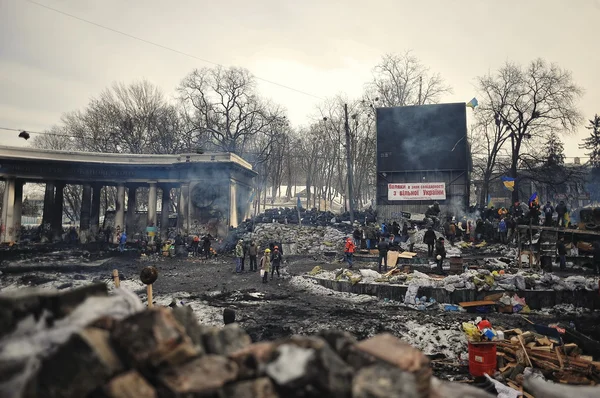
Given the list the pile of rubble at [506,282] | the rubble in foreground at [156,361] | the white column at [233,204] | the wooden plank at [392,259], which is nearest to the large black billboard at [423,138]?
the white column at [233,204]

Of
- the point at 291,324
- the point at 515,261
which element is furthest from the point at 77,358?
the point at 515,261

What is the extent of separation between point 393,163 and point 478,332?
25091 mm

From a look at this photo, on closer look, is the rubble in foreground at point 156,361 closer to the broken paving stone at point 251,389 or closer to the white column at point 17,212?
the broken paving stone at point 251,389

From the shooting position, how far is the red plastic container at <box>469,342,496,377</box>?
620 cm

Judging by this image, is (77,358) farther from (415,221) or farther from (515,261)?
(415,221)

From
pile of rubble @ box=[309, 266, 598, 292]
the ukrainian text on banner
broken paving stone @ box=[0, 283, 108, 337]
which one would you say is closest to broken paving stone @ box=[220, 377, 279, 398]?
broken paving stone @ box=[0, 283, 108, 337]

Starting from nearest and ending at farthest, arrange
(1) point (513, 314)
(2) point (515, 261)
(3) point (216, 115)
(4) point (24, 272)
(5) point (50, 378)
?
(5) point (50, 378) < (1) point (513, 314) < (2) point (515, 261) < (4) point (24, 272) < (3) point (216, 115)

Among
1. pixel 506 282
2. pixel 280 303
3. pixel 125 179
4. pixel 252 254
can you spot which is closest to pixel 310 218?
pixel 252 254

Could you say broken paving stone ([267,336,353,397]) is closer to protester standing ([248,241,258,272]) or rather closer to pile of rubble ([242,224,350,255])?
protester standing ([248,241,258,272])

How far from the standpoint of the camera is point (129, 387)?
208 cm

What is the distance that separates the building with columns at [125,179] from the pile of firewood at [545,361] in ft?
82.0

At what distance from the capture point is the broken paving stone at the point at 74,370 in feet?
6.63

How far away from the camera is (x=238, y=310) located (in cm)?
1102

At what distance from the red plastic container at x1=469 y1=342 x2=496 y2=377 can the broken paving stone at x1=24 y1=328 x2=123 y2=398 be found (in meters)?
6.11
